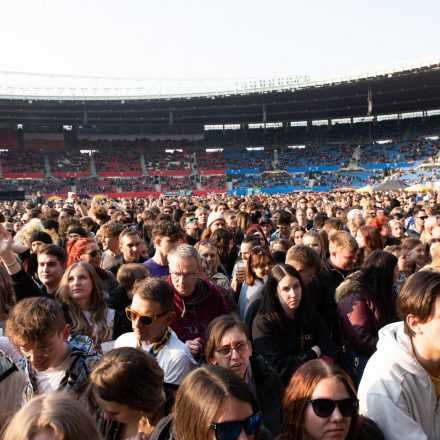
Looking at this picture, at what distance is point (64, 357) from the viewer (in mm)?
2688

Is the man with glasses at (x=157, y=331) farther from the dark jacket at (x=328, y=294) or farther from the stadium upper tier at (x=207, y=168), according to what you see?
the stadium upper tier at (x=207, y=168)

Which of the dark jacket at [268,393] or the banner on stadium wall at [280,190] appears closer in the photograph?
the dark jacket at [268,393]

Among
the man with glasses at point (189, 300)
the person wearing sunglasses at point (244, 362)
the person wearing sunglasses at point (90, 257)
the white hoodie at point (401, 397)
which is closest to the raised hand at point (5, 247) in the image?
the person wearing sunglasses at point (90, 257)

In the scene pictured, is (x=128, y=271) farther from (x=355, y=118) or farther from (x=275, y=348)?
(x=355, y=118)

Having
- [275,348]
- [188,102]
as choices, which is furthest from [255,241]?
[188,102]

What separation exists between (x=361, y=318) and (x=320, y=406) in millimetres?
1699

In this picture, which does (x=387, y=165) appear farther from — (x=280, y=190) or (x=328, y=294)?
(x=328, y=294)

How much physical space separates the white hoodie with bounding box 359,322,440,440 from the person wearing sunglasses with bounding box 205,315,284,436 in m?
0.76

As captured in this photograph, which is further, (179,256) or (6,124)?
(6,124)

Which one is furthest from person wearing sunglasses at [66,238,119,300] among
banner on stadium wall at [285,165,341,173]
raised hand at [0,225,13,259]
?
banner on stadium wall at [285,165,341,173]

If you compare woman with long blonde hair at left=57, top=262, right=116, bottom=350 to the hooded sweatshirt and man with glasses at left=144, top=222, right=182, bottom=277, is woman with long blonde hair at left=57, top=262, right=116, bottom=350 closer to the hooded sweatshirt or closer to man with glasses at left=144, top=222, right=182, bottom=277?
the hooded sweatshirt

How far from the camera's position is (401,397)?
2.13 meters

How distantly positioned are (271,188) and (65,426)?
5049cm

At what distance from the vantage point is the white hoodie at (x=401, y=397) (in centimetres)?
211
